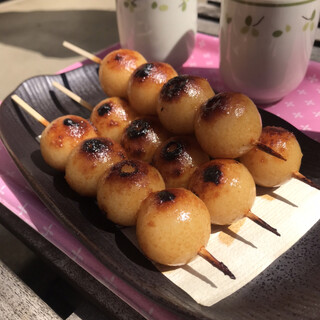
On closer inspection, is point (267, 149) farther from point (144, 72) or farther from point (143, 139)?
point (144, 72)

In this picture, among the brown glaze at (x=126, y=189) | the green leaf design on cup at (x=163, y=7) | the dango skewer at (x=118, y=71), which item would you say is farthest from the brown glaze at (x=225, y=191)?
the green leaf design on cup at (x=163, y=7)

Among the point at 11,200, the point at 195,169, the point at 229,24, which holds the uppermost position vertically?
the point at 229,24

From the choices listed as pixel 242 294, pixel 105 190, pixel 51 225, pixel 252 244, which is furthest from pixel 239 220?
pixel 51 225

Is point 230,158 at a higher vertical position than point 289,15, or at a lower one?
lower

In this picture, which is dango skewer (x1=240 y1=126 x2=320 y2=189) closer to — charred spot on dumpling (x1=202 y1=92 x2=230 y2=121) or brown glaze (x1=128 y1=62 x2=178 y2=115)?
charred spot on dumpling (x1=202 y1=92 x2=230 y2=121)

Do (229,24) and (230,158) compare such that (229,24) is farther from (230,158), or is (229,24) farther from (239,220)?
(239,220)

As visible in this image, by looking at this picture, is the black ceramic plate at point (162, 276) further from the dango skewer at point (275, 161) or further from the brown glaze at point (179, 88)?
the brown glaze at point (179, 88)
